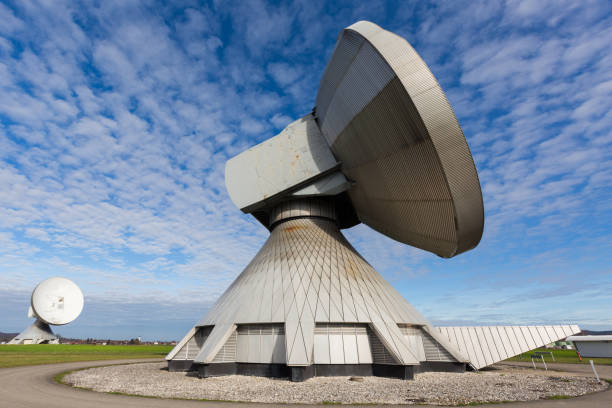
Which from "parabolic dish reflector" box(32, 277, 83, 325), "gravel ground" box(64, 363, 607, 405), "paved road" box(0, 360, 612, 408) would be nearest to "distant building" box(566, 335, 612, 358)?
"gravel ground" box(64, 363, 607, 405)

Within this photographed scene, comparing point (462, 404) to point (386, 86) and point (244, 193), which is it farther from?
point (244, 193)

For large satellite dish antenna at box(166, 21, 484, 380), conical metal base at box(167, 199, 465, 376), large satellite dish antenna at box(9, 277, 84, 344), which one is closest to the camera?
large satellite dish antenna at box(166, 21, 484, 380)

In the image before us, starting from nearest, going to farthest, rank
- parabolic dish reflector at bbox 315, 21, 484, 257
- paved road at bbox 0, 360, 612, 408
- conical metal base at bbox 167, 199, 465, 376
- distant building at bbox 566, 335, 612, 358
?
1. paved road at bbox 0, 360, 612, 408
2. parabolic dish reflector at bbox 315, 21, 484, 257
3. conical metal base at bbox 167, 199, 465, 376
4. distant building at bbox 566, 335, 612, 358

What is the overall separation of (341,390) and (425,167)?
33.4 feet

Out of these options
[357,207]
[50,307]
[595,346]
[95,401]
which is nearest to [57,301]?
[50,307]

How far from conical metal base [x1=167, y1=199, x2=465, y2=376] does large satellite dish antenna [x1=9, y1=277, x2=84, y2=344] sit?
56.0 m

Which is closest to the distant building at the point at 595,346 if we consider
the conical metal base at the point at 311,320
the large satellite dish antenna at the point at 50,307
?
the conical metal base at the point at 311,320

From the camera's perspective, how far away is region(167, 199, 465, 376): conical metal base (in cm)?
1672

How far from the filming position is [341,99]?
61.0ft

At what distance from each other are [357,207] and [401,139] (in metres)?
10.7

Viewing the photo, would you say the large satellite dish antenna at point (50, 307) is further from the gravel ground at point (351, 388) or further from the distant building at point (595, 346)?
the distant building at point (595, 346)

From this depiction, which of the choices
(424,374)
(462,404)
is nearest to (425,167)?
(462,404)

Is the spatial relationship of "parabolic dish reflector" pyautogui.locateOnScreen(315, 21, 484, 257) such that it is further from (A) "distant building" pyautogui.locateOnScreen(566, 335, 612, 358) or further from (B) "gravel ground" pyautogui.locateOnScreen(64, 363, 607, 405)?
(A) "distant building" pyautogui.locateOnScreen(566, 335, 612, 358)

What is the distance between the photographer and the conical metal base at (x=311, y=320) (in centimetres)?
1672
